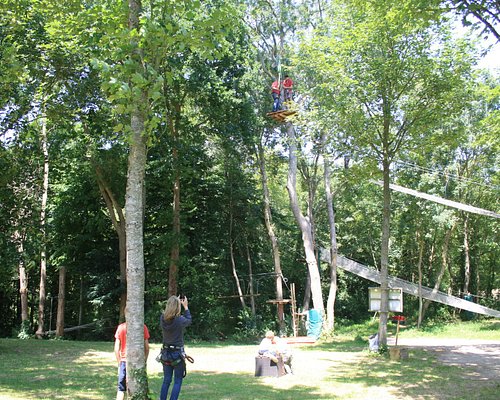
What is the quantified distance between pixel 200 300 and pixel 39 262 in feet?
25.6

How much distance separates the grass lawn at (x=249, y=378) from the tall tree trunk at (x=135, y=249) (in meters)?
0.44

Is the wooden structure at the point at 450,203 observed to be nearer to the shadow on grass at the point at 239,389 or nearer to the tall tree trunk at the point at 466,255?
the tall tree trunk at the point at 466,255

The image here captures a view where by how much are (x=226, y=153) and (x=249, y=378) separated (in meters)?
15.4

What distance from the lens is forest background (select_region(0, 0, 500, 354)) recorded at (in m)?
8.12

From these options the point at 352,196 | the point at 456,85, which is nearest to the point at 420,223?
the point at 352,196

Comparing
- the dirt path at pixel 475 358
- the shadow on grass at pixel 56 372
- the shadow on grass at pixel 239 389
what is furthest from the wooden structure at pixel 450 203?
the shadow on grass at pixel 56 372

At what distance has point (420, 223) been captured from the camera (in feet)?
87.3

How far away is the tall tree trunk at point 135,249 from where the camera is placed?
5977mm

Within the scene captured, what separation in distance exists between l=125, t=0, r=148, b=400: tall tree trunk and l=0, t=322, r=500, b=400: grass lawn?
0.44 m

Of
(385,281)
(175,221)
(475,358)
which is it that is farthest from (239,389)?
(175,221)

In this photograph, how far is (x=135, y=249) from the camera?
6164mm

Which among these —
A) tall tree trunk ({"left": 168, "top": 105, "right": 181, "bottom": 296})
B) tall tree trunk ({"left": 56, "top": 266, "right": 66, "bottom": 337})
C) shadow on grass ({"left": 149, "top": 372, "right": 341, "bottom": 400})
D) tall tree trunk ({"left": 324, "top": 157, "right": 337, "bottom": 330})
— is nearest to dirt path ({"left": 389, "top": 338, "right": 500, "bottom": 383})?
shadow on grass ({"left": 149, "top": 372, "right": 341, "bottom": 400})

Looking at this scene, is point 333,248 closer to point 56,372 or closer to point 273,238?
point 273,238

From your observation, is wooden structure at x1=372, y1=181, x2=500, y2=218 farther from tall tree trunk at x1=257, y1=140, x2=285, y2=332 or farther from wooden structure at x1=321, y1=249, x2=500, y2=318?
wooden structure at x1=321, y1=249, x2=500, y2=318
